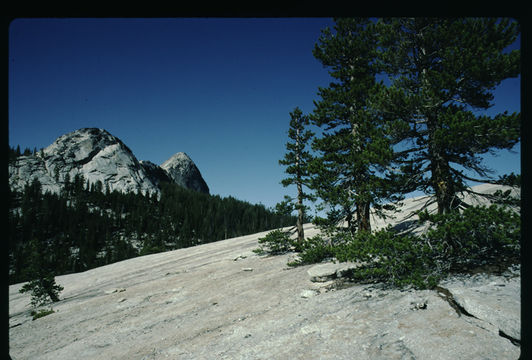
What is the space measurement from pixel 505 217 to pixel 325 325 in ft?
18.1

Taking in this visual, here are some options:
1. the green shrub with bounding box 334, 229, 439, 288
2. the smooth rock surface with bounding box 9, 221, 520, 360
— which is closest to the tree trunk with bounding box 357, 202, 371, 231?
the smooth rock surface with bounding box 9, 221, 520, 360

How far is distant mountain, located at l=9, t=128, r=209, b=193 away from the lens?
143000mm

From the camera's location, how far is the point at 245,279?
14.8m

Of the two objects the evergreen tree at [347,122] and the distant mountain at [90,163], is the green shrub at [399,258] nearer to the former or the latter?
the evergreen tree at [347,122]

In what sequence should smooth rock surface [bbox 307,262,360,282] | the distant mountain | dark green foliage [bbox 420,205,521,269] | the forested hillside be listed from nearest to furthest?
dark green foliage [bbox 420,205,521,269] < smooth rock surface [bbox 307,262,360,282] < the forested hillside < the distant mountain

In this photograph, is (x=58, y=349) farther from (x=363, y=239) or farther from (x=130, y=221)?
(x=130, y=221)

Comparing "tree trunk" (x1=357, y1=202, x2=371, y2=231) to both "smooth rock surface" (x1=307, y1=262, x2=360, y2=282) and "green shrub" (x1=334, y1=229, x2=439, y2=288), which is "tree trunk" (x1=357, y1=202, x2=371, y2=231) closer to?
"smooth rock surface" (x1=307, y1=262, x2=360, y2=282)

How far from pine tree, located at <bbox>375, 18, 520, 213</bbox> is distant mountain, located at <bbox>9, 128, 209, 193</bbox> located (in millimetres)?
151243

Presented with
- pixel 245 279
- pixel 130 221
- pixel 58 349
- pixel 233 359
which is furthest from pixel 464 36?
pixel 130 221

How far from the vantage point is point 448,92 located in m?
8.77

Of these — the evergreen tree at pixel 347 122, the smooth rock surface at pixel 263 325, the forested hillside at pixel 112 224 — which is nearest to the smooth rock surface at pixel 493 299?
the smooth rock surface at pixel 263 325

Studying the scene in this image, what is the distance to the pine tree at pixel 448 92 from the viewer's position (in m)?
7.58

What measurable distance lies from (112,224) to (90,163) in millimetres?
87446

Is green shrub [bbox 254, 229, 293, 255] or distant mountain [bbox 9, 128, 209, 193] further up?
distant mountain [bbox 9, 128, 209, 193]
